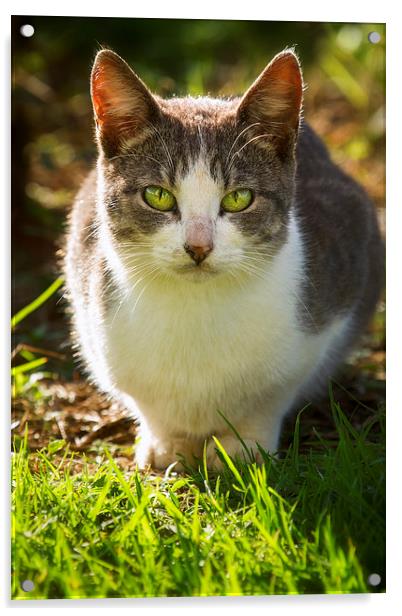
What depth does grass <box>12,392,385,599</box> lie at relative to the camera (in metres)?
1.93

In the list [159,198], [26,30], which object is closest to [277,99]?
[159,198]

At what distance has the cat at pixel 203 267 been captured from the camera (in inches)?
81.4

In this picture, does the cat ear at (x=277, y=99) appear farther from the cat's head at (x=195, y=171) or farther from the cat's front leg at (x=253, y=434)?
the cat's front leg at (x=253, y=434)

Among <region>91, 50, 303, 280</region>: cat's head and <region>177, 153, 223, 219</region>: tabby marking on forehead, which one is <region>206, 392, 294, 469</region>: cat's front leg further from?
<region>177, 153, 223, 219</region>: tabby marking on forehead

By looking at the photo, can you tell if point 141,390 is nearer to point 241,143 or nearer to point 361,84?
point 241,143

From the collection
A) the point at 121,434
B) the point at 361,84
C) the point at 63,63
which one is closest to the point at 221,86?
the point at 63,63

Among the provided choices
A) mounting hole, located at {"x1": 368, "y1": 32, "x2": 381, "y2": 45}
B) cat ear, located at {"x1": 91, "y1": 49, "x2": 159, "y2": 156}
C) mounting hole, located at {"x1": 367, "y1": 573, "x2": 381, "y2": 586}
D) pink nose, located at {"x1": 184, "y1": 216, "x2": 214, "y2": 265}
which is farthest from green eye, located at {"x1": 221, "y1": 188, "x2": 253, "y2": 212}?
mounting hole, located at {"x1": 367, "y1": 573, "x2": 381, "y2": 586}

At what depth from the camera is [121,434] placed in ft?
8.82

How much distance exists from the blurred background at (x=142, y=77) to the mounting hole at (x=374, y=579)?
0.98 metres

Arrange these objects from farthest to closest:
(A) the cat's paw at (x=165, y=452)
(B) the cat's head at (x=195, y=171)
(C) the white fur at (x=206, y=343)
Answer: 1. (A) the cat's paw at (x=165, y=452)
2. (C) the white fur at (x=206, y=343)
3. (B) the cat's head at (x=195, y=171)

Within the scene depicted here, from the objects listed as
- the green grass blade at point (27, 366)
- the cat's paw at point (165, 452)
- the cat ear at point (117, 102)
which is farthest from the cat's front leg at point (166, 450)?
the cat ear at point (117, 102)

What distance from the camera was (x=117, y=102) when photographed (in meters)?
2.12
